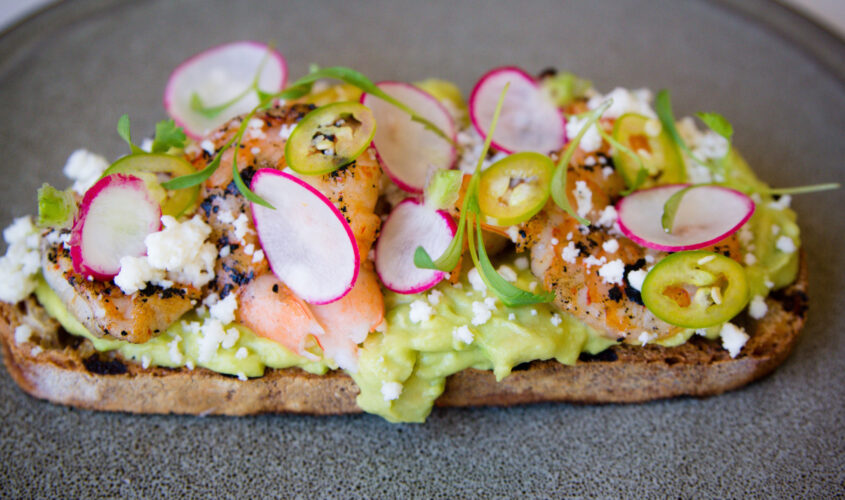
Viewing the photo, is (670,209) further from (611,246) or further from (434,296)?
(434,296)

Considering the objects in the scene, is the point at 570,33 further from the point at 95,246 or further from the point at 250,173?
the point at 95,246

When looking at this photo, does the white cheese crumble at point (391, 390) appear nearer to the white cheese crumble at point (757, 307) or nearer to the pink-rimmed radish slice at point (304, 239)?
the pink-rimmed radish slice at point (304, 239)

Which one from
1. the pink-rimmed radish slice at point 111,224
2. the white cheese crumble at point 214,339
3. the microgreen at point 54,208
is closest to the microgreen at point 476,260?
the white cheese crumble at point 214,339

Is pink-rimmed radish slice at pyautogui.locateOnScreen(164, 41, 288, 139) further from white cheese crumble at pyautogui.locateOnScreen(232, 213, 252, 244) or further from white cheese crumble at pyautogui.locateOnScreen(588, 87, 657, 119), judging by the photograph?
white cheese crumble at pyautogui.locateOnScreen(588, 87, 657, 119)

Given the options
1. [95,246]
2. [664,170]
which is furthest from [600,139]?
[95,246]

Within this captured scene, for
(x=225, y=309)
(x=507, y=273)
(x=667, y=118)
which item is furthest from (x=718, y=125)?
(x=225, y=309)
